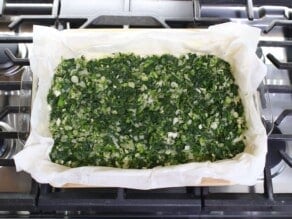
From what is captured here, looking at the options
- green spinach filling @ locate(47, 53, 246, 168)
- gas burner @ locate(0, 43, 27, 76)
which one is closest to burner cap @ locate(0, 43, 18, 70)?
gas burner @ locate(0, 43, 27, 76)

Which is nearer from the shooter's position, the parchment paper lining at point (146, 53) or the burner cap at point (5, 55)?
the parchment paper lining at point (146, 53)

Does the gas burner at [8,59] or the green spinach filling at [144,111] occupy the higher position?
the gas burner at [8,59]

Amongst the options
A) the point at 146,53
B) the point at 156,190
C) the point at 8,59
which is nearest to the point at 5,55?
the point at 8,59

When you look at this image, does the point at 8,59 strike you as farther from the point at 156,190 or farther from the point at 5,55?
the point at 156,190

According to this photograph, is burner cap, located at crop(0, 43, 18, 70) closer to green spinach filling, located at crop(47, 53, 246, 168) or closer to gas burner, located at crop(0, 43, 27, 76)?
gas burner, located at crop(0, 43, 27, 76)

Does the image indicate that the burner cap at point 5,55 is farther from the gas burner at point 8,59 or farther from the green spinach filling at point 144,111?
the green spinach filling at point 144,111

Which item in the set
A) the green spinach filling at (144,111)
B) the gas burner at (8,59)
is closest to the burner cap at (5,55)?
the gas burner at (8,59)
